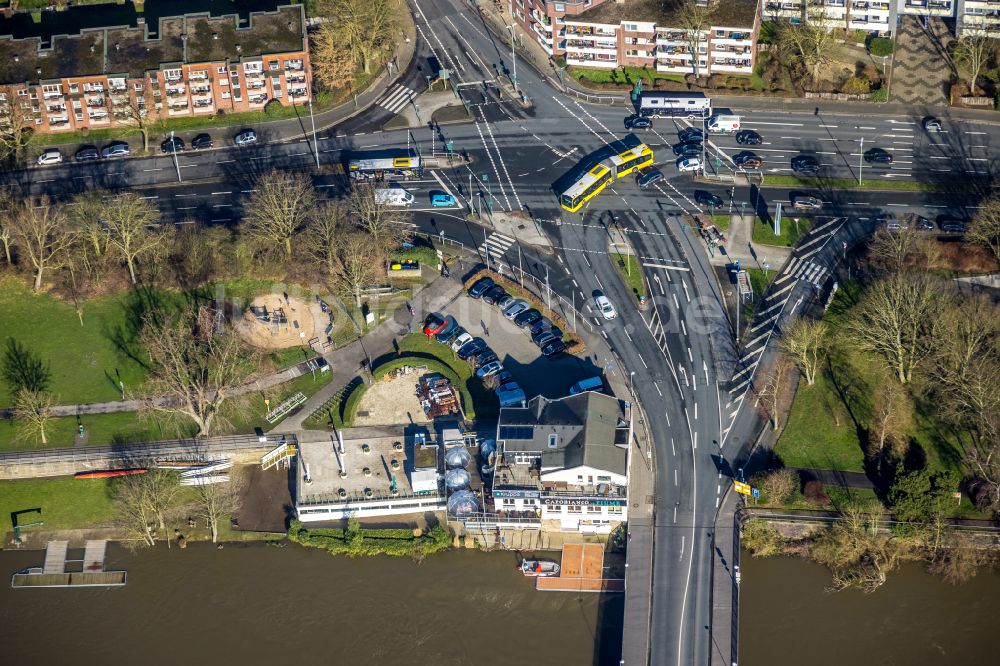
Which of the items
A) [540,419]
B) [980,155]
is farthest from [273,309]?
[980,155]

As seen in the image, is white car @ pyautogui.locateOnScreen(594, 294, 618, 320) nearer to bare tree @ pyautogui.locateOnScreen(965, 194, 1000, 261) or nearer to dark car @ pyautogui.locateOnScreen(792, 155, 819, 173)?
dark car @ pyautogui.locateOnScreen(792, 155, 819, 173)

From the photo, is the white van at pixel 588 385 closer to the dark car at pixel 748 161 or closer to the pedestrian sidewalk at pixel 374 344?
the pedestrian sidewalk at pixel 374 344

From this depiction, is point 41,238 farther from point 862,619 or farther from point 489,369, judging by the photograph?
point 862,619

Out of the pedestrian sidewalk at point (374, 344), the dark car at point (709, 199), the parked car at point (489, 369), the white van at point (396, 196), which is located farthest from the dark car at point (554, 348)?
the white van at point (396, 196)

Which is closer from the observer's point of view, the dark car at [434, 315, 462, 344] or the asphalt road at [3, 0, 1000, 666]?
the asphalt road at [3, 0, 1000, 666]

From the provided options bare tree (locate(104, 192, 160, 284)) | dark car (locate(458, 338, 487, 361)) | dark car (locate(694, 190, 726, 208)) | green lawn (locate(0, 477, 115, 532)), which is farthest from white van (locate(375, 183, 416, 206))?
green lawn (locate(0, 477, 115, 532))
